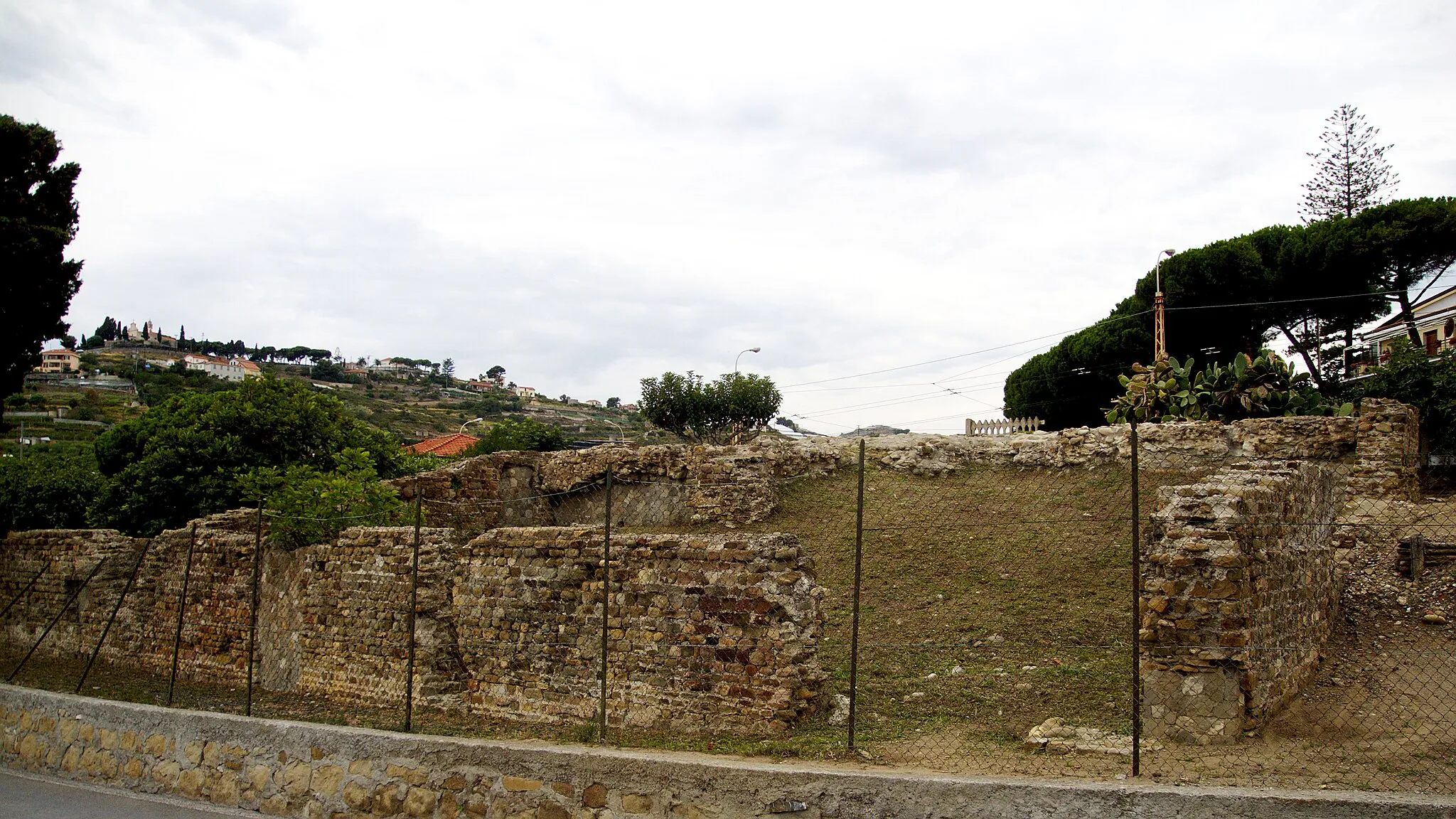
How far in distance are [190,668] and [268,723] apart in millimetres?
6649

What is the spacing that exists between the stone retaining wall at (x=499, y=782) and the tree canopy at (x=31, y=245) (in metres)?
12.6

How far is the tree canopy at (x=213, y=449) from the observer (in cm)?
2095

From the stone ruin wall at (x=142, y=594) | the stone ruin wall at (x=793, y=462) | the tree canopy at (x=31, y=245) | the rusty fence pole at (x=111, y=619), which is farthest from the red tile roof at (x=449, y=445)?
the rusty fence pole at (x=111, y=619)

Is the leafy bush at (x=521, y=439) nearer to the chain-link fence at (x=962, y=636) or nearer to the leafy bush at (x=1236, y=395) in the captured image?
the chain-link fence at (x=962, y=636)

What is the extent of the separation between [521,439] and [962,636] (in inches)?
1305

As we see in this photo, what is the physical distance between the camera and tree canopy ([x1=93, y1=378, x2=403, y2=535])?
21.0m

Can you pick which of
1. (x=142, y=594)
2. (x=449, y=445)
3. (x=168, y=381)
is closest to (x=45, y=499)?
(x=142, y=594)

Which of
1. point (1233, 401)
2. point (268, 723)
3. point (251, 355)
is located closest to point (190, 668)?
point (268, 723)

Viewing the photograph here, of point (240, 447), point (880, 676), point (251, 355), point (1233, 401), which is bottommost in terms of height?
point (880, 676)

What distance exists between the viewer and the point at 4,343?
786 inches

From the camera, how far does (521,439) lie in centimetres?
4169

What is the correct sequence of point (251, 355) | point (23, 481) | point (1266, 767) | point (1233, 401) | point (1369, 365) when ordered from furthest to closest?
point (251, 355), point (1369, 365), point (23, 481), point (1233, 401), point (1266, 767)

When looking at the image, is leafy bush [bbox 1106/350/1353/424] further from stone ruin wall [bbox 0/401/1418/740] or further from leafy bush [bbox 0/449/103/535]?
leafy bush [bbox 0/449/103/535]

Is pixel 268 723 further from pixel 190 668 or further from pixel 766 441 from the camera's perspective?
pixel 766 441
